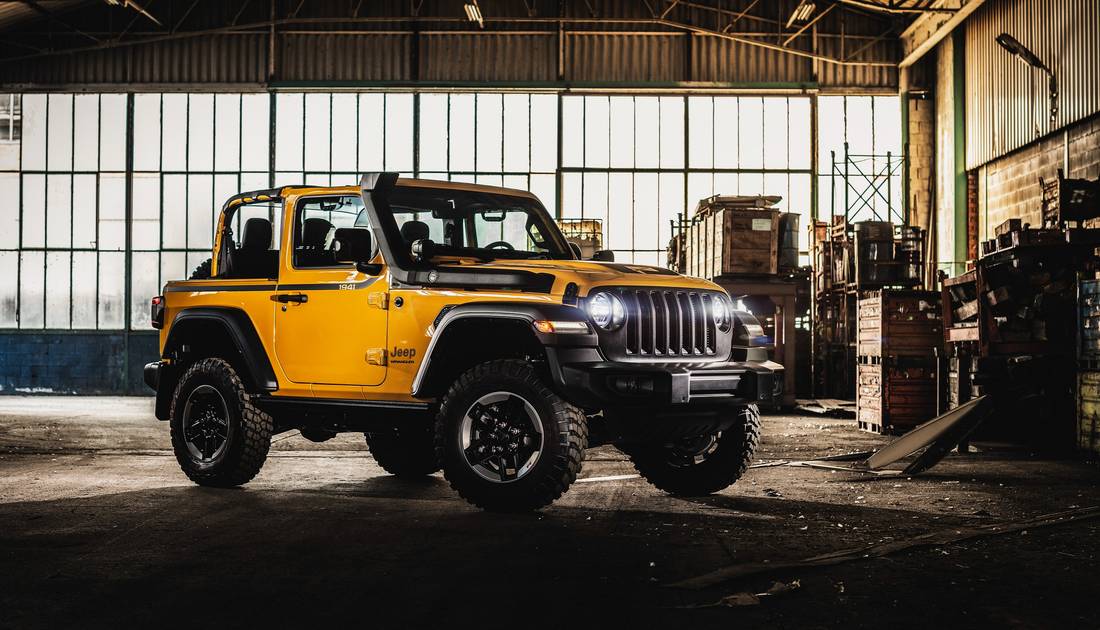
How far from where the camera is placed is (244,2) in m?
31.6

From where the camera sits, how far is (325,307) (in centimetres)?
903

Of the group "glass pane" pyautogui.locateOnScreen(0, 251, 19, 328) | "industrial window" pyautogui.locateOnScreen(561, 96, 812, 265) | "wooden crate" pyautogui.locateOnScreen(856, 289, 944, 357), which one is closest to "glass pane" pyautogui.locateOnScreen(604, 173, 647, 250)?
"industrial window" pyautogui.locateOnScreen(561, 96, 812, 265)

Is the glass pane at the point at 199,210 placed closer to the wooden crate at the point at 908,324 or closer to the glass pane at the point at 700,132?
the glass pane at the point at 700,132

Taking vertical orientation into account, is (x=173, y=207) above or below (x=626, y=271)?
above

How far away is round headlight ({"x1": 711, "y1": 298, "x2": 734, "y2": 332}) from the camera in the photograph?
846cm

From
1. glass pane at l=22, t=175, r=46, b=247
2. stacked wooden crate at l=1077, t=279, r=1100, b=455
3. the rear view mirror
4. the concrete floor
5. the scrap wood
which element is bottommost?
the concrete floor

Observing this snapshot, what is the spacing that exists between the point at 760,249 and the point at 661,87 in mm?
11554

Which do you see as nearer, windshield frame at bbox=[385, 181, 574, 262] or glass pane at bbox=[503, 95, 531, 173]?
windshield frame at bbox=[385, 181, 574, 262]

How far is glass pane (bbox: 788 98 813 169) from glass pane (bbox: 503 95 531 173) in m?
7.06

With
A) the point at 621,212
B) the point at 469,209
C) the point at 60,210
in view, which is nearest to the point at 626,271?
the point at 469,209

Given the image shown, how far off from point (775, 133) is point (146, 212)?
17.2 metres

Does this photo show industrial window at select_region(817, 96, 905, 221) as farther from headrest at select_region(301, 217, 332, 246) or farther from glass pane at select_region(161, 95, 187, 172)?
headrest at select_region(301, 217, 332, 246)

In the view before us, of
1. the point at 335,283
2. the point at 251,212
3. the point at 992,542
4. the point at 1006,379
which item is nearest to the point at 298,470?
the point at 335,283

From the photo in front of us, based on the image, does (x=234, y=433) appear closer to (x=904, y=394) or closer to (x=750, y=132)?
(x=904, y=394)
